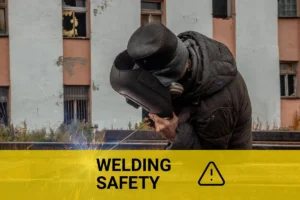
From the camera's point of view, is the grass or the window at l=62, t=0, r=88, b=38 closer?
the grass

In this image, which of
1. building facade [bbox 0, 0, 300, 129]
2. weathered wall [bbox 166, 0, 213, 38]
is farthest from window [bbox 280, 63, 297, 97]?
weathered wall [bbox 166, 0, 213, 38]

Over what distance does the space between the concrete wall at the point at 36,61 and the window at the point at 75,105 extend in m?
0.02

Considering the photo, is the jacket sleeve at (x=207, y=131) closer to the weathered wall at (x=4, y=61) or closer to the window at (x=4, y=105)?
the window at (x=4, y=105)

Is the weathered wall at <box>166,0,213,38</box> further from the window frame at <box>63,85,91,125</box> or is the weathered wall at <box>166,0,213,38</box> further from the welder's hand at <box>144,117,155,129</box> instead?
the welder's hand at <box>144,117,155,129</box>

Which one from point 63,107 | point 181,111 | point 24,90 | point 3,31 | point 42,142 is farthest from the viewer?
point 3,31

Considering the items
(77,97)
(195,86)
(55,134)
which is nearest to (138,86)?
(195,86)

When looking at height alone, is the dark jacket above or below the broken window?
below

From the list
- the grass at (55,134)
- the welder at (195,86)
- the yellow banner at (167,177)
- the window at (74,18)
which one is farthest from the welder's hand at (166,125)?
the window at (74,18)

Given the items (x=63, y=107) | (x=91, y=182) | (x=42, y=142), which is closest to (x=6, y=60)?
(x=63, y=107)

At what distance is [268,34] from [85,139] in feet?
2.12

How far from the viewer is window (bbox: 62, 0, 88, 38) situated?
1.43 metres

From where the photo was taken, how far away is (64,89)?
1354 mm

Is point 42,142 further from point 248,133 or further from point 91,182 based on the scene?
point 248,133

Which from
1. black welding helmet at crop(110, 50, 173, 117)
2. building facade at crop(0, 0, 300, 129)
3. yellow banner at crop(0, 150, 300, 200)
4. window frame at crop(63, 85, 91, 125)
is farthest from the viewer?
building facade at crop(0, 0, 300, 129)
